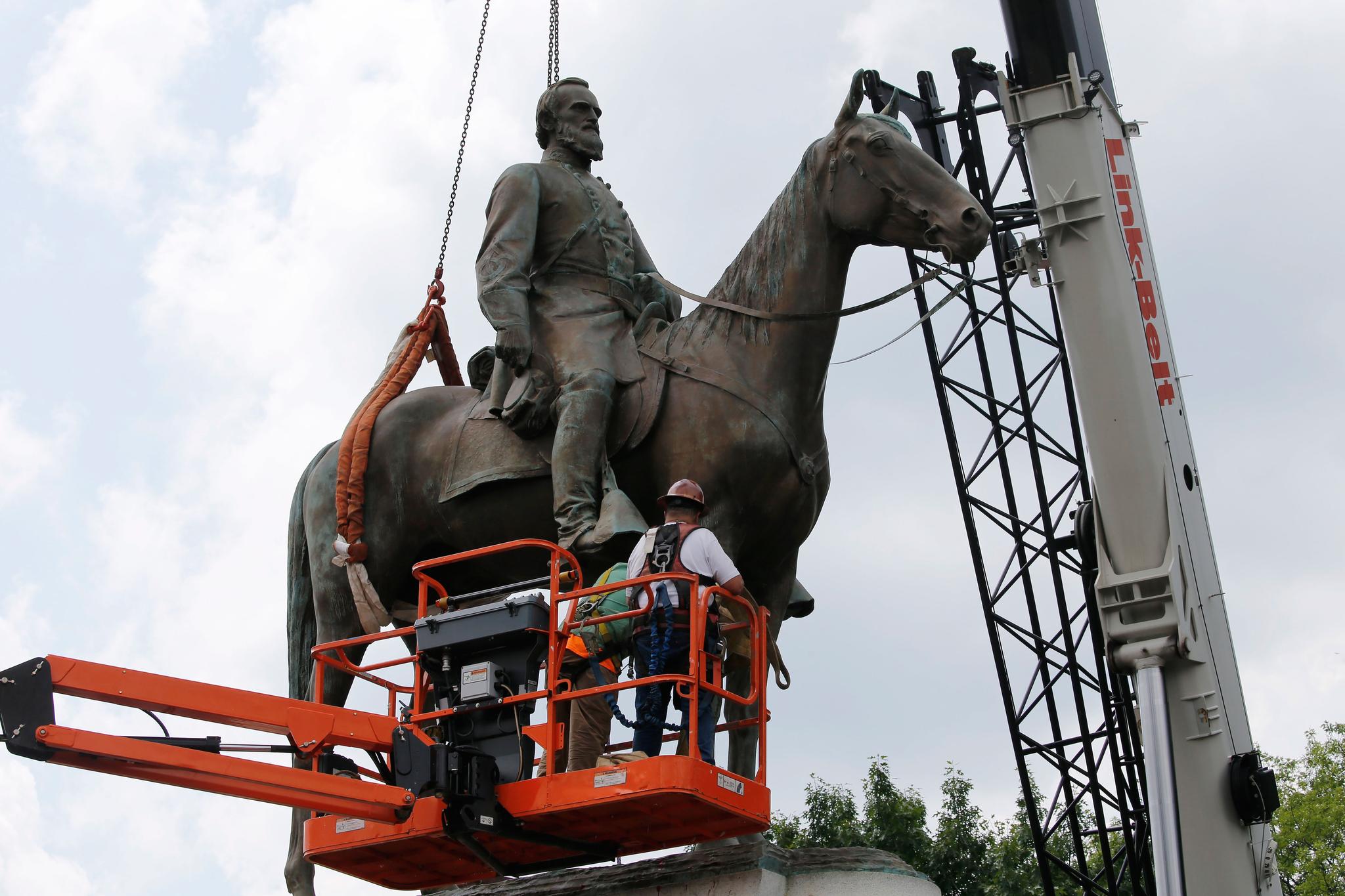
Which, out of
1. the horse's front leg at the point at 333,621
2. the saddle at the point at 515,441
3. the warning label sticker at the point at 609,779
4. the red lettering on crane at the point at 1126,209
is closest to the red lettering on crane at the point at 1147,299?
the red lettering on crane at the point at 1126,209

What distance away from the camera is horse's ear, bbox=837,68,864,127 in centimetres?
1087

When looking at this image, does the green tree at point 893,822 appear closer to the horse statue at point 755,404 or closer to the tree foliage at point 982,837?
the tree foliage at point 982,837

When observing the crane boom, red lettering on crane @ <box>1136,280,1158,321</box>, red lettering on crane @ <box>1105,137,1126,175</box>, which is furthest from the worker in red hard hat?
red lettering on crane @ <box>1105,137,1126,175</box>

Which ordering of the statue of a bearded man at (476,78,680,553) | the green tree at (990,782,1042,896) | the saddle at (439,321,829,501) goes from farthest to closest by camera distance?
the green tree at (990,782,1042,896)
the saddle at (439,321,829,501)
the statue of a bearded man at (476,78,680,553)

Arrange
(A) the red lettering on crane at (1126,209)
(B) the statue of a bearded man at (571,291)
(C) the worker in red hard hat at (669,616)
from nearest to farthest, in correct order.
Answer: (C) the worker in red hard hat at (669,616)
(B) the statue of a bearded man at (571,291)
(A) the red lettering on crane at (1126,209)

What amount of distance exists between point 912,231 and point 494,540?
10.8ft

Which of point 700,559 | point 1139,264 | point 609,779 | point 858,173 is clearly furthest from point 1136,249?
point 609,779

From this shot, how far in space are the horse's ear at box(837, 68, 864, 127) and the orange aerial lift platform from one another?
3.48m

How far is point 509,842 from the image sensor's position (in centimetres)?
888

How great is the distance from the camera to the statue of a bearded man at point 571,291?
10.4 meters

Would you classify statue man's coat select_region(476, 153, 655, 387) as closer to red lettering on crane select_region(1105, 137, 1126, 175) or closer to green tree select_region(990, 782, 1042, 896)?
red lettering on crane select_region(1105, 137, 1126, 175)

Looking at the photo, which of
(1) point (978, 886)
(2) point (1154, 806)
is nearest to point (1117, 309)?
(2) point (1154, 806)

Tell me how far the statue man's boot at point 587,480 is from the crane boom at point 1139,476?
312 centimetres

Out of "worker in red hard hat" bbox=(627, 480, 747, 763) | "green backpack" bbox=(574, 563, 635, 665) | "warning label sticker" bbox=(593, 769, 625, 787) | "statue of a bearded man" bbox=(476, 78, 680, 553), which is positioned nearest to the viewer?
"warning label sticker" bbox=(593, 769, 625, 787)
